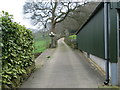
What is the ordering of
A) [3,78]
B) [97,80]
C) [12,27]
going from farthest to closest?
1. [97,80]
2. [12,27]
3. [3,78]

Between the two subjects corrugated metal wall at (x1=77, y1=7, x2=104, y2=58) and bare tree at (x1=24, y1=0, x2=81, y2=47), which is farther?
bare tree at (x1=24, y1=0, x2=81, y2=47)

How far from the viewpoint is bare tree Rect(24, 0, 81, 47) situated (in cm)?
1673

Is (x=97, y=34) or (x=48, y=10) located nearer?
(x=97, y=34)

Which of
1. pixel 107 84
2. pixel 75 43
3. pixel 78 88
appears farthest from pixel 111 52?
pixel 75 43

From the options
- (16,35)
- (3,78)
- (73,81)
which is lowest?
(73,81)

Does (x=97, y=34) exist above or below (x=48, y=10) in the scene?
below

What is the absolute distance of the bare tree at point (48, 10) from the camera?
54.9ft

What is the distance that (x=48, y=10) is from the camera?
58.5ft

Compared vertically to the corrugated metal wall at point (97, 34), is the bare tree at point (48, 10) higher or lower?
higher

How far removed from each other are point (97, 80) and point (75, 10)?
14880mm

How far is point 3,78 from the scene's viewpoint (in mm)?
2979

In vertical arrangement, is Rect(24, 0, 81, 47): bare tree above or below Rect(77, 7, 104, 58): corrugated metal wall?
above

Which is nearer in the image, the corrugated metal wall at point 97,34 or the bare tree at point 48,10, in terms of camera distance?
the corrugated metal wall at point 97,34

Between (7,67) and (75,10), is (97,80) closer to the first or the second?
(7,67)
